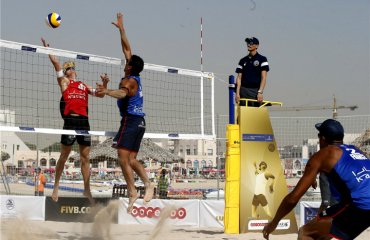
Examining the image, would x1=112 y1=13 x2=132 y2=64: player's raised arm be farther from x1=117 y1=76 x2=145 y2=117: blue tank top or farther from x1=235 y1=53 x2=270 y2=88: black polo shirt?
x1=235 y1=53 x2=270 y2=88: black polo shirt

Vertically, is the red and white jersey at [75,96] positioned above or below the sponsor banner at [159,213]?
above

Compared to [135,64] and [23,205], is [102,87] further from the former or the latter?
[23,205]

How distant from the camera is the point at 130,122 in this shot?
7637mm

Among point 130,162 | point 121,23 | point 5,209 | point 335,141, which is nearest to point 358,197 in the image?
point 335,141

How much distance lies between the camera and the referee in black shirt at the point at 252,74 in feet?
31.7

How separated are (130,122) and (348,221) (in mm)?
3955

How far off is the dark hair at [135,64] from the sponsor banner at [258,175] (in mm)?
2724

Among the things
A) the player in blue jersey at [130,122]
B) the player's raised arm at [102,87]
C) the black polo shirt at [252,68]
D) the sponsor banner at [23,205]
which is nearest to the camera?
the player's raised arm at [102,87]

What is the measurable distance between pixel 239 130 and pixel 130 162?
2906 mm

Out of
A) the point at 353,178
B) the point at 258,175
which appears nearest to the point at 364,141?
the point at 258,175

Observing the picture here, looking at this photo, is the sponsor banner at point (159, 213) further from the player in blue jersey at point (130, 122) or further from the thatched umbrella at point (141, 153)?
the player in blue jersey at point (130, 122)

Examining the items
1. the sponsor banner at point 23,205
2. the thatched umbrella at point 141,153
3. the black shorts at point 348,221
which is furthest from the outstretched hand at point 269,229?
the thatched umbrella at point 141,153

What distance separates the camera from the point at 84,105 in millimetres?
8156

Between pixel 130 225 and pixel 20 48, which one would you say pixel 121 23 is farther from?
pixel 130 225
